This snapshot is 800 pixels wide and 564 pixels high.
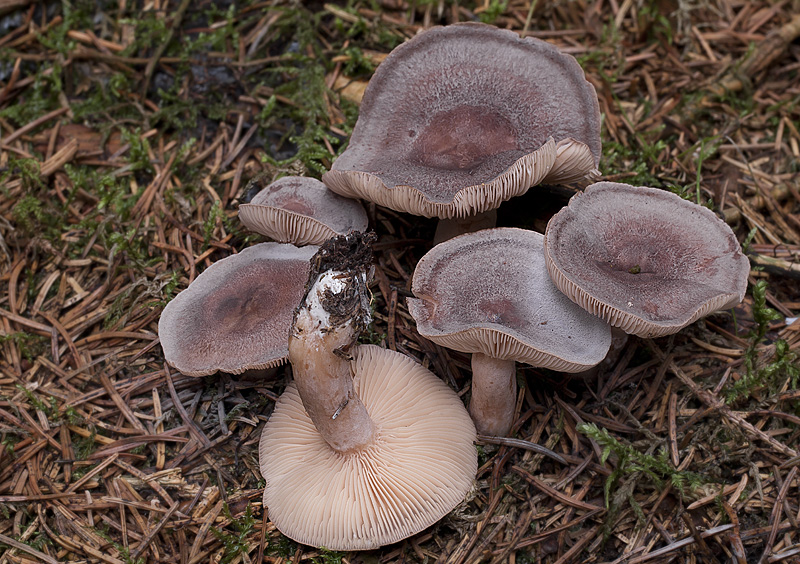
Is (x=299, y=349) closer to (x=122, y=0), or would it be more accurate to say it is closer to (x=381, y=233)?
(x=381, y=233)

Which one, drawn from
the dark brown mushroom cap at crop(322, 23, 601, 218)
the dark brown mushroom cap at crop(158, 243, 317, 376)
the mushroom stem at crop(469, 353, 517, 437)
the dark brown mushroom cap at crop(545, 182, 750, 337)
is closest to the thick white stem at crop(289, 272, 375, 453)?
the dark brown mushroom cap at crop(158, 243, 317, 376)

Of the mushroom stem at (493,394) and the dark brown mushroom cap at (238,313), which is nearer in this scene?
the mushroom stem at (493,394)

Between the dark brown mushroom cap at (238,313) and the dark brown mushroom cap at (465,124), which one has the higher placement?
the dark brown mushroom cap at (465,124)

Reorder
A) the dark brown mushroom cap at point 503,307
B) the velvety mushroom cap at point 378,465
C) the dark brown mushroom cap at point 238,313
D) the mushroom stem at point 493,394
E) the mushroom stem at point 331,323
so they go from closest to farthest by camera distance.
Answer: the mushroom stem at point 331,323, the dark brown mushroom cap at point 503,307, the velvety mushroom cap at point 378,465, the mushroom stem at point 493,394, the dark brown mushroom cap at point 238,313

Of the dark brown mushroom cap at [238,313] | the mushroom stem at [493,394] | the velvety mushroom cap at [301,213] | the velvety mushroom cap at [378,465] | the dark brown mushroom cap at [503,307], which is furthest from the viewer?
the velvety mushroom cap at [301,213]

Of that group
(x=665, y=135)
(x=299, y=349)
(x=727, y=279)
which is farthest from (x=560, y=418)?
(x=665, y=135)

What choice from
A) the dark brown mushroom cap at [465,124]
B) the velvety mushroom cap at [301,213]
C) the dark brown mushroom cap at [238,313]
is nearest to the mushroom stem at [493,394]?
the dark brown mushroom cap at [465,124]

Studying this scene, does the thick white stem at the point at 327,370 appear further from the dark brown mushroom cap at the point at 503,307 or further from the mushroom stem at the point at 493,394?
the mushroom stem at the point at 493,394
